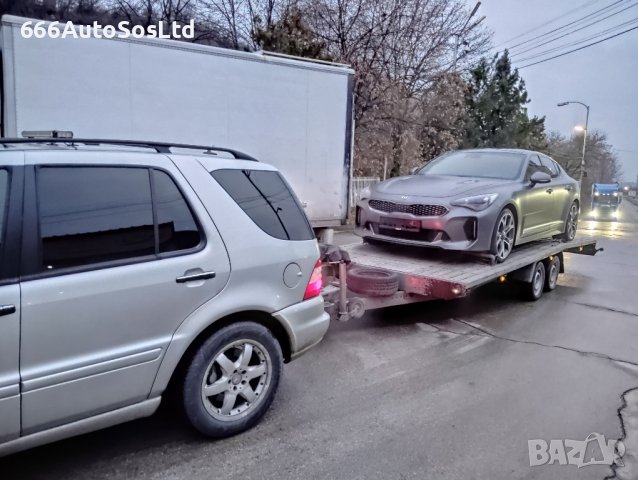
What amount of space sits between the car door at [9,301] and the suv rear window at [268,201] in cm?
112

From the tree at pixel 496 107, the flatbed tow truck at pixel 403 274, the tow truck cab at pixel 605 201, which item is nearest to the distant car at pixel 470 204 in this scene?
the flatbed tow truck at pixel 403 274

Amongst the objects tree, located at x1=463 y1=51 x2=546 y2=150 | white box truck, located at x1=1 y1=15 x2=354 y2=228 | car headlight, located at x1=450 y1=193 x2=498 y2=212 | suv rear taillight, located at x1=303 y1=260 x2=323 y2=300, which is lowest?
suv rear taillight, located at x1=303 y1=260 x2=323 y2=300

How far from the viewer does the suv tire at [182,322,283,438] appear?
9.80 ft

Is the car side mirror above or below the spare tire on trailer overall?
above

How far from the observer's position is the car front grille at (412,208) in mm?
5777

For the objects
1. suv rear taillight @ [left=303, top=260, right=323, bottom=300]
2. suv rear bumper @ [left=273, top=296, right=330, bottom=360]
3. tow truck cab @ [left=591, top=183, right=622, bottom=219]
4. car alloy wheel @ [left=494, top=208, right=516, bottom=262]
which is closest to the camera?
suv rear bumper @ [left=273, top=296, right=330, bottom=360]

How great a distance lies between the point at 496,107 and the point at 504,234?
25.3 m

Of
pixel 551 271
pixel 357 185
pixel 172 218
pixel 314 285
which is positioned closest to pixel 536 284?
pixel 551 271

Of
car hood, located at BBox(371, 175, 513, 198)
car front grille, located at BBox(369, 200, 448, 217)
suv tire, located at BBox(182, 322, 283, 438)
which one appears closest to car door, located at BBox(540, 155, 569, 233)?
car hood, located at BBox(371, 175, 513, 198)

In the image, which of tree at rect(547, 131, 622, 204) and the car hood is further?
tree at rect(547, 131, 622, 204)

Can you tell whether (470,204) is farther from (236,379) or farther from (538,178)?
(236,379)

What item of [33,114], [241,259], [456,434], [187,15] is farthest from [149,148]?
[187,15]

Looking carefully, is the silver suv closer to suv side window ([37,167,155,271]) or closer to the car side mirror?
suv side window ([37,167,155,271])

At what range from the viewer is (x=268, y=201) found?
11.2ft
